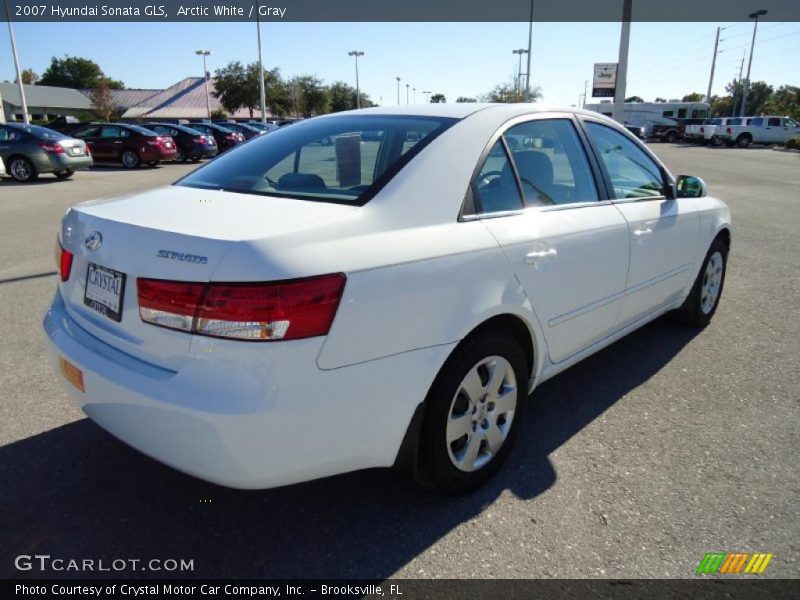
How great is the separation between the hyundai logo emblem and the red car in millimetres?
19618

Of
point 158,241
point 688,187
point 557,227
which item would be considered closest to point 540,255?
point 557,227

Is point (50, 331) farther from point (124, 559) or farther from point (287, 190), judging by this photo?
point (287, 190)

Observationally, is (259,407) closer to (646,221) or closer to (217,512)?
(217,512)

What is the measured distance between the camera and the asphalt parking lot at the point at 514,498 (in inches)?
87.8

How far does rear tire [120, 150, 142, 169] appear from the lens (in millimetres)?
20031

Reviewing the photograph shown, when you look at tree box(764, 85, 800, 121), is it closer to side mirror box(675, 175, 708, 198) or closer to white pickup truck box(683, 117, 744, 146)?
white pickup truck box(683, 117, 744, 146)

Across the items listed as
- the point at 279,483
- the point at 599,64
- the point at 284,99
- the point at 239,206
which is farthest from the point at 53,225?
the point at 284,99

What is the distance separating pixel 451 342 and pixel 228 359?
0.86m

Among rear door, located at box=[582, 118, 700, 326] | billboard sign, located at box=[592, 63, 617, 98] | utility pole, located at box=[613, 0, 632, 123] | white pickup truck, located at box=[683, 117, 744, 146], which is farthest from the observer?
white pickup truck, located at box=[683, 117, 744, 146]

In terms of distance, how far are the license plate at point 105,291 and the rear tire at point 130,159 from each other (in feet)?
65.8

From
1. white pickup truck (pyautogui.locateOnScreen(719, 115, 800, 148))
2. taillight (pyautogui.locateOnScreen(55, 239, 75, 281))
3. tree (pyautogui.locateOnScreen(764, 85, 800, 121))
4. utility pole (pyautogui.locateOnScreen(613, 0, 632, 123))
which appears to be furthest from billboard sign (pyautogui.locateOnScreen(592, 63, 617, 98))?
tree (pyautogui.locateOnScreen(764, 85, 800, 121))

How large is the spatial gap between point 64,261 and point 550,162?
2.46 m

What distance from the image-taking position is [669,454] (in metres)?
2.95

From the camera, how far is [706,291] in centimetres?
470
